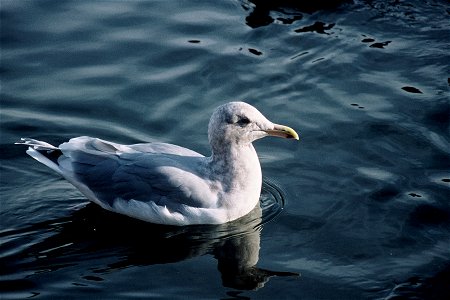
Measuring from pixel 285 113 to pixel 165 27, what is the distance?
2929 millimetres

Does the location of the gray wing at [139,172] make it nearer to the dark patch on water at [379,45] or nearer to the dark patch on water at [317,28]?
the dark patch on water at [379,45]

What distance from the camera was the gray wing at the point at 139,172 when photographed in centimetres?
868

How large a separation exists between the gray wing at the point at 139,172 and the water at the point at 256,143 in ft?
1.05

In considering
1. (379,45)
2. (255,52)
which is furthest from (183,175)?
(379,45)

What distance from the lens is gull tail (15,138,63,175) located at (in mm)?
9125

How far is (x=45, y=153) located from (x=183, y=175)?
1.48 meters

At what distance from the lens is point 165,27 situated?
509 inches

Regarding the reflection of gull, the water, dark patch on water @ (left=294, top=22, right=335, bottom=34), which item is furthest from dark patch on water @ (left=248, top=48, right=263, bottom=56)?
the reflection of gull

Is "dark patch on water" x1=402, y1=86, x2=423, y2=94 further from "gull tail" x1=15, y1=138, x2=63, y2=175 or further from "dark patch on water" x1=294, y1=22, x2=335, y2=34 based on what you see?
"gull tail" x1=15, y1=138, x2=63, y2=175

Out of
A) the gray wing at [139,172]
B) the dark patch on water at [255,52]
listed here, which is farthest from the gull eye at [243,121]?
the dark patch on water at [255,52]

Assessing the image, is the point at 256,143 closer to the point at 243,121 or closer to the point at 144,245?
the point at 243,121

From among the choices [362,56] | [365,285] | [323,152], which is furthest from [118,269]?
[362,56]

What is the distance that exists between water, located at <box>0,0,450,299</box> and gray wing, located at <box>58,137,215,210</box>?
0.32 m

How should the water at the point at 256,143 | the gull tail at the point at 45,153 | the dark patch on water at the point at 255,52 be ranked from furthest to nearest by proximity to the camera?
the dark patch on water at the point at 255,52
the gull tail at the point at 45,153
the water at the point at 256,143
